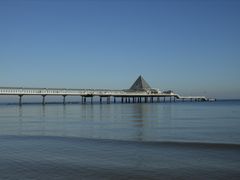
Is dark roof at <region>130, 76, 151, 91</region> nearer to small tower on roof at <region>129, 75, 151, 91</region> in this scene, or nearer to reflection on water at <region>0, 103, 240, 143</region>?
small tower on roof at <region>129, 75, 151, 91</region>

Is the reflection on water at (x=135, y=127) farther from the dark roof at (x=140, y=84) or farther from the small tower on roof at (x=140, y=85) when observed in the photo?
the dark roof at (x=140, y=84)

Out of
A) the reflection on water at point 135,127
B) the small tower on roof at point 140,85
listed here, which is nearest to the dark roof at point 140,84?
the small tower on roof at point 140,85

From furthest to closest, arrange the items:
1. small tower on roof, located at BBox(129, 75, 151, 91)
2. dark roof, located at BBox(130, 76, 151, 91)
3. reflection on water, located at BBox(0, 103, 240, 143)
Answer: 1. dark roof, located at BBox(130, 76, 151, 91)
2. small tower on roof, located at BBox(129, 75, 151, 91)
3. reflection on water, located at BBox(0, 103, 240, 143)

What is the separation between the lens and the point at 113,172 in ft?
27.6

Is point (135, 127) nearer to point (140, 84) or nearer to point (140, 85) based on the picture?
point (140, 85)

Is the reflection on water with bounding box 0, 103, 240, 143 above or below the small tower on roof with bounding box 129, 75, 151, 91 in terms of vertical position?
below

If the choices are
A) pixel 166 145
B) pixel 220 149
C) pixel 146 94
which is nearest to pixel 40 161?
pixel 166 145

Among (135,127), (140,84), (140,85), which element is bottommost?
(135,127)

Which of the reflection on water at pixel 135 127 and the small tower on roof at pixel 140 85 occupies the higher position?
the small tower on roof at pixel 140 85

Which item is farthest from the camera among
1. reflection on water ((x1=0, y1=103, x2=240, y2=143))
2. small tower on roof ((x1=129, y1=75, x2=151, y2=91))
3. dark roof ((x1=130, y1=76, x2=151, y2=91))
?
dark roof ((x1=130, y1=76, x2=151, y2=91))

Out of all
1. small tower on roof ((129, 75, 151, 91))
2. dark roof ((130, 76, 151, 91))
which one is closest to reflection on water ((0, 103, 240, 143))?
small tower on roof ((129, 75, 151, 91))

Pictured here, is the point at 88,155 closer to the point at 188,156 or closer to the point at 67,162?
the point at 67,162

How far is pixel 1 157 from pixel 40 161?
155 cm

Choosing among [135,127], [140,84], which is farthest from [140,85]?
[135,127]
